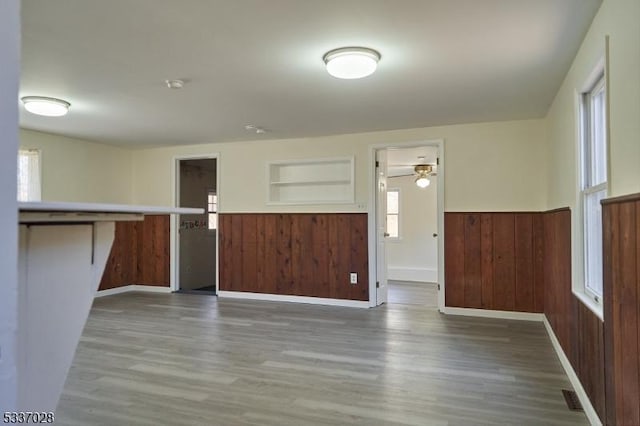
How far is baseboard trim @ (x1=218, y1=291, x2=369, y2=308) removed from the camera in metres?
5.56

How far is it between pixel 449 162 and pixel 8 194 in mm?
5015

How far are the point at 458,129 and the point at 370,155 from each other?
1152 millimetres

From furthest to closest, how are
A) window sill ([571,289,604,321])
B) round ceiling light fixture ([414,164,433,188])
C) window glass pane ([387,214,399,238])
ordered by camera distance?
window glass pane ([387,214,399,238]), round ceiling light fixture ([414,164,433,188]), window sill ([571,289,604,321])

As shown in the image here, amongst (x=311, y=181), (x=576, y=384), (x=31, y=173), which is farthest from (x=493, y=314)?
(x=31, y=173)

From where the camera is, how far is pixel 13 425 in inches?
28.3

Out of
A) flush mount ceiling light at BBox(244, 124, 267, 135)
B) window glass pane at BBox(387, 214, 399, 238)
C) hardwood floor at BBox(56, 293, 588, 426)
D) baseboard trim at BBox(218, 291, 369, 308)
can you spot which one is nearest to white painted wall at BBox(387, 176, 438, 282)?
window glass pane at BBox(387, 214, 399, 238)

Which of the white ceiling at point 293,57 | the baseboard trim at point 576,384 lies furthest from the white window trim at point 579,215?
the baseboard trim at point 576,384

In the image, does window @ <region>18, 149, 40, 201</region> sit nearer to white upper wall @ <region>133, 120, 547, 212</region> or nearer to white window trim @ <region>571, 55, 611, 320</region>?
white upper wall @ <region>133, 120, 547, 212</region>

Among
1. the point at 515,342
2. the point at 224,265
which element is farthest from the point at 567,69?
the point at 224,265

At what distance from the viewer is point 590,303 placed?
8.11ft

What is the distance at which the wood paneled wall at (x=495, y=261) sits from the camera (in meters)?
4.78

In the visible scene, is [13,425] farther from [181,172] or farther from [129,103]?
[181,172]

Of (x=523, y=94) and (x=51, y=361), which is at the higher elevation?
(x=523, y=94)

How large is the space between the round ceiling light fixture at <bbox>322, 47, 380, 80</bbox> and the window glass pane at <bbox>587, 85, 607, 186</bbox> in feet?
4.68
